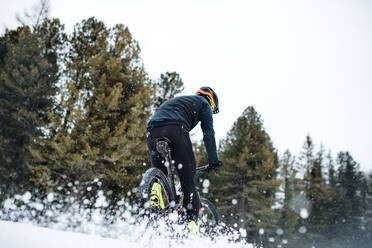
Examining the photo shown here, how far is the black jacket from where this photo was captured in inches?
106

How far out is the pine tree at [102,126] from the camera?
9.21 meters

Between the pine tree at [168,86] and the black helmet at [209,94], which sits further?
the pine tree at [168,86]

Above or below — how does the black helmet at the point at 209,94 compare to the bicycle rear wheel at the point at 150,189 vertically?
above

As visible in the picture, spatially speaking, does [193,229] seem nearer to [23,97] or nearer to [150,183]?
[150,183]

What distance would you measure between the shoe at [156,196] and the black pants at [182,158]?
1.03 feet

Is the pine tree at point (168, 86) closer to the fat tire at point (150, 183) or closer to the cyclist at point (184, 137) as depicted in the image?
the cyclist at point (184, 137)

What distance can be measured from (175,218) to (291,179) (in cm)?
2466

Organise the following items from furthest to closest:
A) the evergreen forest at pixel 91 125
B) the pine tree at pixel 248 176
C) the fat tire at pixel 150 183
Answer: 1. the pine tree at pixel 248 176
2. the evergreen forest at pixel 91 125
3. the fat tire at pixel 150 183

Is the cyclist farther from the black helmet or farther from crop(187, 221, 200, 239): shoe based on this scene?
the black helmet

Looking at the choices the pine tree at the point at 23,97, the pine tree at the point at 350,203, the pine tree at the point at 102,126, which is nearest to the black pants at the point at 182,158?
the pine tree at the point at 102,126

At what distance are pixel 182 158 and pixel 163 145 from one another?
27 cm

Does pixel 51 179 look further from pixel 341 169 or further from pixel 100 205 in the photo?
pixel 341 169

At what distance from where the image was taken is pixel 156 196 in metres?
2.47

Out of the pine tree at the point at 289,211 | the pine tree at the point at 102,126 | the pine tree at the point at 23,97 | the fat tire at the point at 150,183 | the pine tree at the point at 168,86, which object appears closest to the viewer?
the fat tire at the point at 150,183
